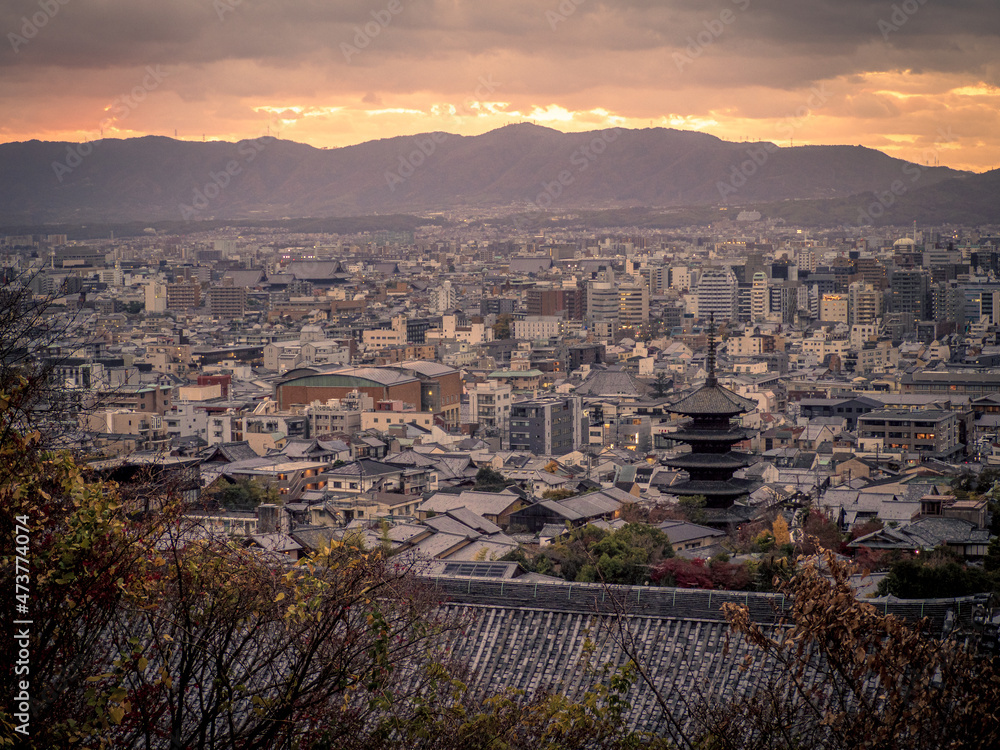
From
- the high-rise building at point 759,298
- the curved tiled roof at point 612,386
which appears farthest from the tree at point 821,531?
the high-rise building at point 759,298

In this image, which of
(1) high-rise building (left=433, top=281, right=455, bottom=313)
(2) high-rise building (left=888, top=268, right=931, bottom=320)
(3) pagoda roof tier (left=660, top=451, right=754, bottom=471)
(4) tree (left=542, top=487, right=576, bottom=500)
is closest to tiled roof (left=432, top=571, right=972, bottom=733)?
(3) pagoda roof tier (left=660, top=451, right=754, bottom=471)

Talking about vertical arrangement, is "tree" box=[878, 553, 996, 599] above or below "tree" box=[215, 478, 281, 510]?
above

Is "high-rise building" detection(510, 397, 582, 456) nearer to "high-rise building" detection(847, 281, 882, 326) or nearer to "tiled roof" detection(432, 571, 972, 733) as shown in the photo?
"tiled roof" detection(432, 571, 972, 733)

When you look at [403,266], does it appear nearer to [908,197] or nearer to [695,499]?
[908,197]

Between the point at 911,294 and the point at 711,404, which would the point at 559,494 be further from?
the point at 911,294

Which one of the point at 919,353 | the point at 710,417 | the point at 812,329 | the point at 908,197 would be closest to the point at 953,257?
the point at 812,329

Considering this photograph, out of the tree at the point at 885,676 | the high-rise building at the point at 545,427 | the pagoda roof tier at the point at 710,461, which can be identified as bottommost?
the high-rise building at the point at 545,427

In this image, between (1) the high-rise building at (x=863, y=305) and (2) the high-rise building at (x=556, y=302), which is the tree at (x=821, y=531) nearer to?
(1) the high-rise building at (x=863, y=305)
